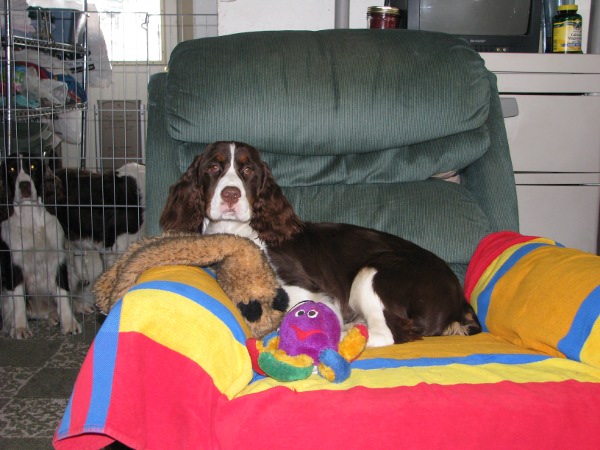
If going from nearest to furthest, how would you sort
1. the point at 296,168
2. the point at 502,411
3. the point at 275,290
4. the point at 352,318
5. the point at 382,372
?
the point at 502,411 → the point at 382,372 → the point at 275,290 → the point at 352,318 → the point at 296,168

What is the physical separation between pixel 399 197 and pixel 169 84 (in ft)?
2.84

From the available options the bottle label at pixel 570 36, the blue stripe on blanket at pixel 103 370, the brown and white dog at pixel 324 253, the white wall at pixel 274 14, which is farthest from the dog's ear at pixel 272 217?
the bottle label at pixel 570 36

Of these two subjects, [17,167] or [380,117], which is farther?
[17,167]

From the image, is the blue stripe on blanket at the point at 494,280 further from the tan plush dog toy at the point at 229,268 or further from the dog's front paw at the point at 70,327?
the dog's front paw at the point at 70,327

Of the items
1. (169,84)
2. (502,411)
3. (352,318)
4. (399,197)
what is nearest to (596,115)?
(399,197)

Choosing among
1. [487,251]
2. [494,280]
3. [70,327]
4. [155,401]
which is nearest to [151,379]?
[155,401]

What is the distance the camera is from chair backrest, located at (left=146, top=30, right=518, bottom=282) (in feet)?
6.93

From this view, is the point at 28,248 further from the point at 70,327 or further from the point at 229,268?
the point at 229,268

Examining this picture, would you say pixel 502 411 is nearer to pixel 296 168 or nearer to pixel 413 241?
pixel 413 241

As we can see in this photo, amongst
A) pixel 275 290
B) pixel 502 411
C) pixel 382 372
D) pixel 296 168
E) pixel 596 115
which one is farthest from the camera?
pixel 596 115

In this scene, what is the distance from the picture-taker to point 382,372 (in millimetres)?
1342

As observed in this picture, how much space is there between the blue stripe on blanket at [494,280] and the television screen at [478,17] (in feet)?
5.28

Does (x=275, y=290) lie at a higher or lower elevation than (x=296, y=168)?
lower

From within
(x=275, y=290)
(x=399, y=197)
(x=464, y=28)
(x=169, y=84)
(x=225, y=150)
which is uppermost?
(x=464, y=28)
